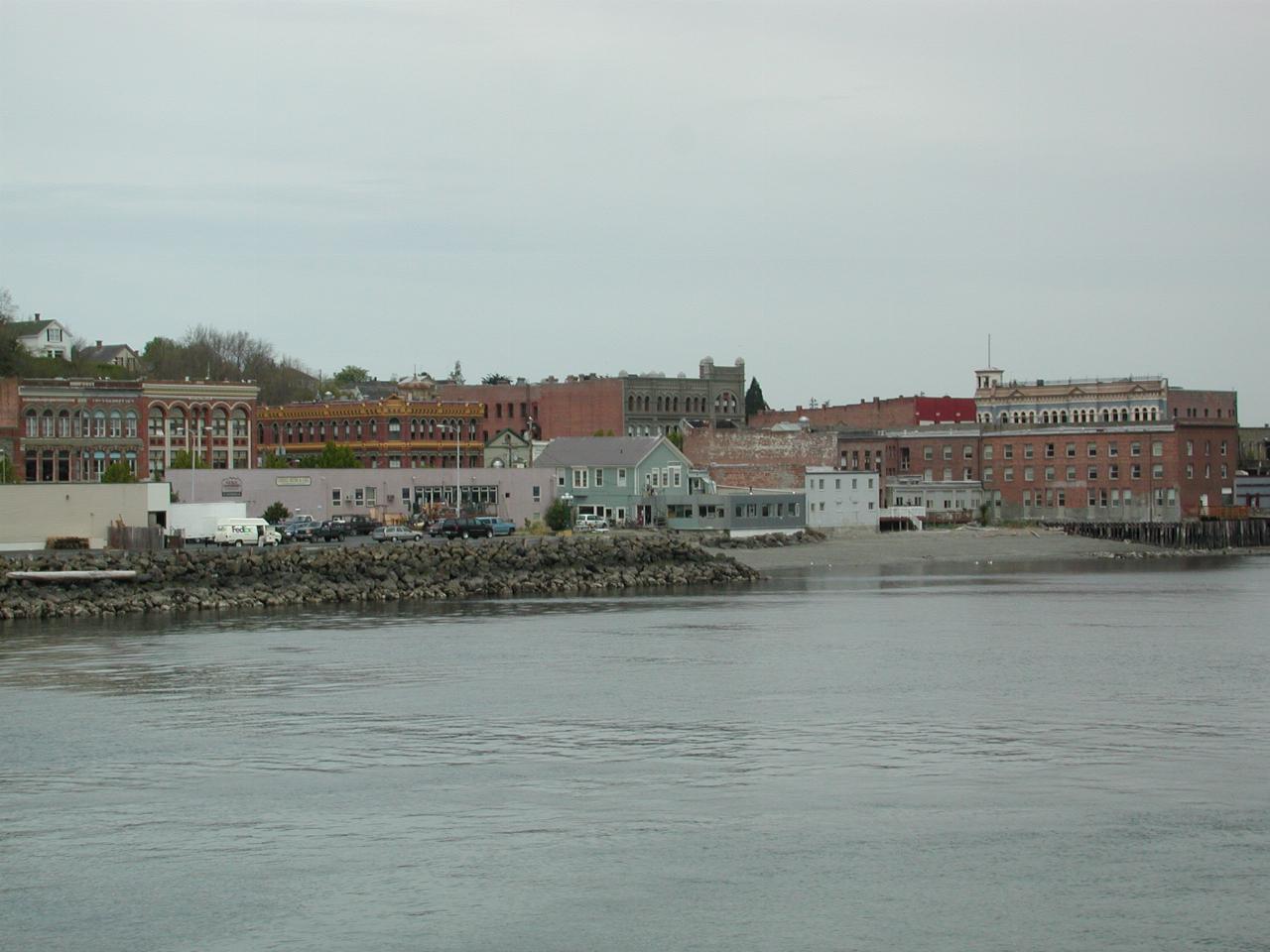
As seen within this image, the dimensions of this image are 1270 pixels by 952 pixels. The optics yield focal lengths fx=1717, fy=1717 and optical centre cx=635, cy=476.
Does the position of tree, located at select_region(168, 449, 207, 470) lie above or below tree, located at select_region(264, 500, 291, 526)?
above

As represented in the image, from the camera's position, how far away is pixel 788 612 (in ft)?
200

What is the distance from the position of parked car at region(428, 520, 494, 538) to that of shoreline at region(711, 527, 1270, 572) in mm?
14284

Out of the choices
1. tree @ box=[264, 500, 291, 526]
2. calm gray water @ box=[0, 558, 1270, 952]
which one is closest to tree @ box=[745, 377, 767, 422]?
tree @ box=[264, 500, 291, 526]

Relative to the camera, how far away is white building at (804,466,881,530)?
11562cm

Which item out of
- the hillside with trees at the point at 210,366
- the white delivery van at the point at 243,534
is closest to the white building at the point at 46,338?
the hillside with trees at the point at 210,366

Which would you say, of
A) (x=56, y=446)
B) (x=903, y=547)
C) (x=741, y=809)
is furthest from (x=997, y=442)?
(x=741, y=809)

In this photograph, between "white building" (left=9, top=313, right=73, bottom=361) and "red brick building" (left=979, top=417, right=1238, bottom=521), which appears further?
"white building" (left=9, top=313, right=73, bottom=361)

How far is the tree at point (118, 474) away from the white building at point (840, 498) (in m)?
44.6

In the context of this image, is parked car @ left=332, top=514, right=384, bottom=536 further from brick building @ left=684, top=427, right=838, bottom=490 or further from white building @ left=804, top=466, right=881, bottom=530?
white building @ left=804, top=466, right=881, bottom=530

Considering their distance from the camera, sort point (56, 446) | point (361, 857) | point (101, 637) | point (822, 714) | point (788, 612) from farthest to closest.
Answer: point (56, 446) → point (788, 612) → point (101, 637) → point (822, 714) → point (361, 857)

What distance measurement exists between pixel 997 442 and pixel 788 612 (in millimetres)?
75005

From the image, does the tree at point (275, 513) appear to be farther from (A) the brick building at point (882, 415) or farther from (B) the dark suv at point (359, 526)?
Answer: (A) the brick building at point (882, 415)

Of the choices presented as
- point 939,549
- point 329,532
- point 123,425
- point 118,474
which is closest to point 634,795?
point 329,532

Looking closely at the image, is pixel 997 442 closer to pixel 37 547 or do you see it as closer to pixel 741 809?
pixel 37 547
